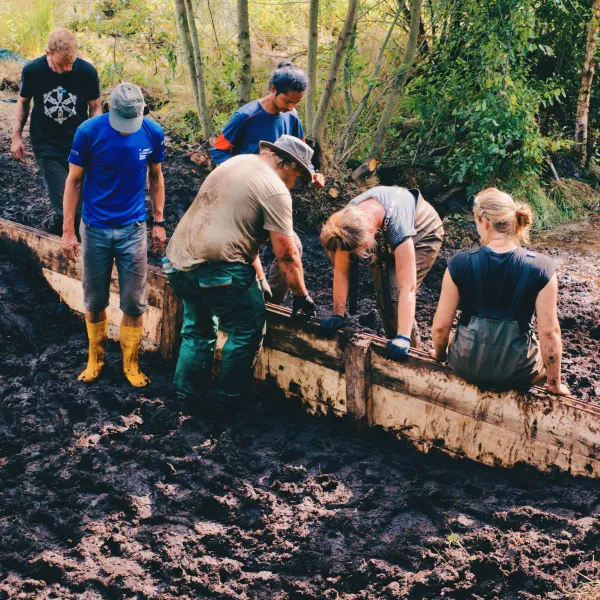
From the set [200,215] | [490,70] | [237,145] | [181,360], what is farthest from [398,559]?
[490,70]

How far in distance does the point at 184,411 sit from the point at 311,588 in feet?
5.31

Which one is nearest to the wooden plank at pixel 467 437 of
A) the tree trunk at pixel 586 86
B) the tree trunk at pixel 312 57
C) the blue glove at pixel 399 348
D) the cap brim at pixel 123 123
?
the blue glove at pixel 399 348

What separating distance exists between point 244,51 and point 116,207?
308cm

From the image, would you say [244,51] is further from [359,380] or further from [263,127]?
[359,380]

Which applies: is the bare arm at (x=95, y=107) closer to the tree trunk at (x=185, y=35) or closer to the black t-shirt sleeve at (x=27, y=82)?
the black t-shirt sleeve at (x=27, y=82)

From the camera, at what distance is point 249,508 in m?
3.63

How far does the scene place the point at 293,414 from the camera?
4430 millimetres

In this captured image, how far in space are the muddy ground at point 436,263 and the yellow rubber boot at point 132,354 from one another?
1663 millimetres

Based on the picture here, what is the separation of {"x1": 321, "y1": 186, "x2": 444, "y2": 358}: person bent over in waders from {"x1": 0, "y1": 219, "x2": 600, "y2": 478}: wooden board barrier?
179mm

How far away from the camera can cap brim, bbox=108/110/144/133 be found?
409 cm

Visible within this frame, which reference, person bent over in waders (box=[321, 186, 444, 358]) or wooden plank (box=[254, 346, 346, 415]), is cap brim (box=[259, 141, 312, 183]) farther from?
wooden plank (box=[254, 346, 346, 415])

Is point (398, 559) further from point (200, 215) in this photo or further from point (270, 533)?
→ point (200, 215)

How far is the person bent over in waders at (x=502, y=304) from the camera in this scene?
10.6 feet

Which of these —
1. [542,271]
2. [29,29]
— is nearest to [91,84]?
[542,271]
